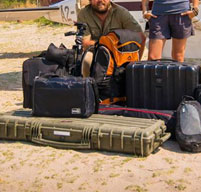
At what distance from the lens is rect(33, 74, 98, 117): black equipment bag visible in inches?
170

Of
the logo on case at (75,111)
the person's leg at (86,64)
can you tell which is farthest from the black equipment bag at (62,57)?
the logo on case at (75,111)

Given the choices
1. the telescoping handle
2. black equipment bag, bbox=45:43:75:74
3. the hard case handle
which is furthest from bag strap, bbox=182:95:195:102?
black equipment bag, bbox=45:43:75:74

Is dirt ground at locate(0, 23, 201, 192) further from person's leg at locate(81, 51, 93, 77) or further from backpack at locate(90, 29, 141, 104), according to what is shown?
person's leg at locate(81, 51, 93, 77)

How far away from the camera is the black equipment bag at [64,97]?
14.2ft

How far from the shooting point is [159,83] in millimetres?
4703

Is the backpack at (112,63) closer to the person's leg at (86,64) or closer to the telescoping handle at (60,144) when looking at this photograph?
the person's leg at (86,64)

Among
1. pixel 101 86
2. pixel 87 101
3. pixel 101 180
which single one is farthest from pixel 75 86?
pixel 101 180

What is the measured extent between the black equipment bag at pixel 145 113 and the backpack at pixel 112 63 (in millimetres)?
216

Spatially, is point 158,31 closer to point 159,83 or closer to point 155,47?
point 155,47

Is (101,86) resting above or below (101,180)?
above

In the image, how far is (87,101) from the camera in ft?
14.3

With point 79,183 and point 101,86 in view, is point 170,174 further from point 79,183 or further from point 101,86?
point 101,86

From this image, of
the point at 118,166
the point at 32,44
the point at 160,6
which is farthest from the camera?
the point at 32,44

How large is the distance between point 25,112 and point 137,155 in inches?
52.7
